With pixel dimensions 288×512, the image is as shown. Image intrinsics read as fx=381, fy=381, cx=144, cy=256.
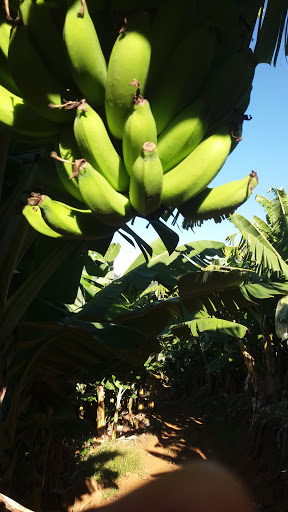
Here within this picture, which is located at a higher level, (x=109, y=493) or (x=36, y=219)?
(x=36, y=219)

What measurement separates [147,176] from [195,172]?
0.14m

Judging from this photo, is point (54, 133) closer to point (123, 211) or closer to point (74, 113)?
point (74, 113)

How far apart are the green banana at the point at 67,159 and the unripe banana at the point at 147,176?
0.19 metres

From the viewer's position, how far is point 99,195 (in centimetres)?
80

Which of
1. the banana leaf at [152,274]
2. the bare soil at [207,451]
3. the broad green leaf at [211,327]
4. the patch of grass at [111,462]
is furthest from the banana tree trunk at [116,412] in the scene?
the broad green leaf at [211,327]

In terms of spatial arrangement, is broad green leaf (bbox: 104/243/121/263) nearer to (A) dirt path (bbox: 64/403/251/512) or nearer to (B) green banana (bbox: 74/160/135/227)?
(A) dirt path (bbox: 64/403/251/512)

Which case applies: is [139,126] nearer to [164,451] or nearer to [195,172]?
[195,172]

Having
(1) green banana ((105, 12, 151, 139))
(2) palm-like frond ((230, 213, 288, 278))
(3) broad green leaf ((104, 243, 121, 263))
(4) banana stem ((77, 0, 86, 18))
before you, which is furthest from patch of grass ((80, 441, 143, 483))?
(4) banana stem ((77, 0, 86, 18))

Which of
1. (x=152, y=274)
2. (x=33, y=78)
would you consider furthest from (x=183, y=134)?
(x=152, y=274)

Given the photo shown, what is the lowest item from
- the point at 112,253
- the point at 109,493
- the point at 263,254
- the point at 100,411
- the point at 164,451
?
the point at 109,493

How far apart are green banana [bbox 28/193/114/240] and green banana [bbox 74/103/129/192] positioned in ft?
0.36

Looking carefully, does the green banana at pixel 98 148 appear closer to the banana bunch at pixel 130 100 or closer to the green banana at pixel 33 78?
the banana bunch at pixel 130 100

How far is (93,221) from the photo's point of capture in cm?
93

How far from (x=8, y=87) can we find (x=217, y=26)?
0.57 m
